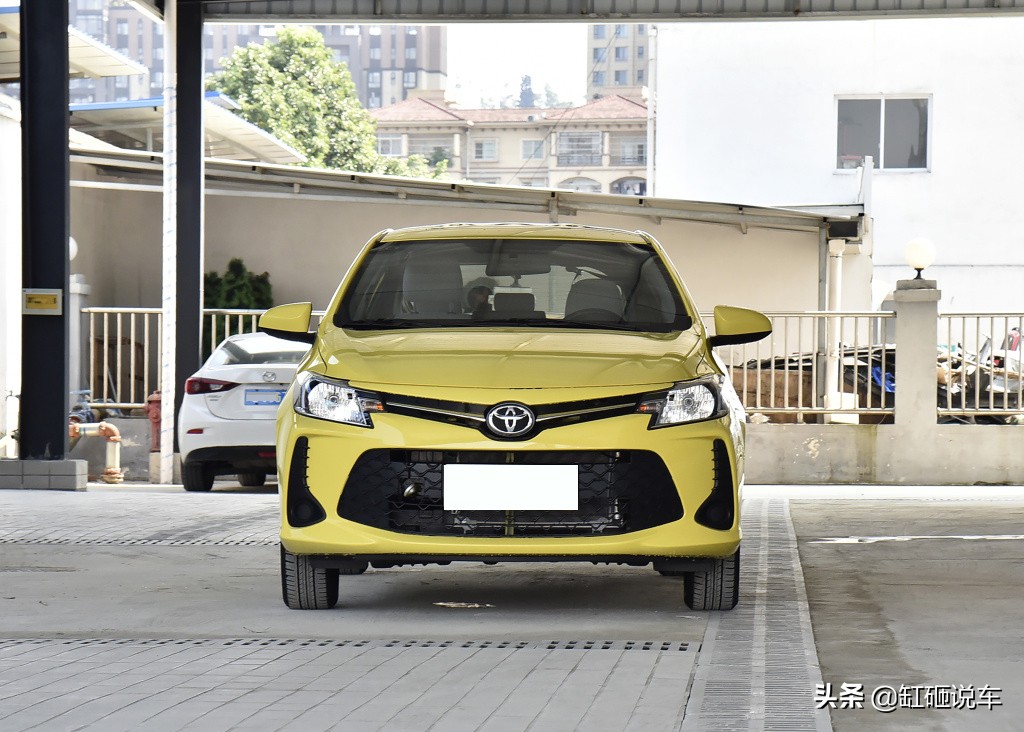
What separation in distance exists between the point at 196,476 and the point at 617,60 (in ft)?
507

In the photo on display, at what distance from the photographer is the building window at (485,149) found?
410 ft

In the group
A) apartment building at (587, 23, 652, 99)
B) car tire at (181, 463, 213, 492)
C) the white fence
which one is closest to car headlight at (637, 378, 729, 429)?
car tire at (181, 463, 213, 492)

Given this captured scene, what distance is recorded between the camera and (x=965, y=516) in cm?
1036

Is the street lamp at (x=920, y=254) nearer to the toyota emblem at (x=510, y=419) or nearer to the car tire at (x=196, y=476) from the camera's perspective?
the car tire at (x=196, y=476)

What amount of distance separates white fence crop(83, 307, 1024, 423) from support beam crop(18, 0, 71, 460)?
421cm

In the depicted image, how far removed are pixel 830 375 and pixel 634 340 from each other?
34.0ft

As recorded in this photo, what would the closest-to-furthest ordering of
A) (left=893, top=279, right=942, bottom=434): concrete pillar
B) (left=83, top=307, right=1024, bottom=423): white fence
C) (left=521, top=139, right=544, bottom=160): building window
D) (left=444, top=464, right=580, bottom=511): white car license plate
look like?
(left=444, top=464, right=580, bottom=511): white car license plate
(left=893, top=279, right=942, bottom=434): concrete pillar
(left=83, top=307, right=1024, bottom=423): white fence
(left=521, top=139, right=544, bottom=160): building window

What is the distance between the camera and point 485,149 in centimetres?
12494

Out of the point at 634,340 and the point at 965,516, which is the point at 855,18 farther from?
the point at 634,340

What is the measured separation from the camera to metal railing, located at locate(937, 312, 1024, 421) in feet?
50.6

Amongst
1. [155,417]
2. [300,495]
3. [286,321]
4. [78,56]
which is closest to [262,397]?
[155,417]

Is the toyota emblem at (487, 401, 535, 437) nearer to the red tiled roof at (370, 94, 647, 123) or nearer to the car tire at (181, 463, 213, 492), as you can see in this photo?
the car tire at (181, 463, 213, 492)

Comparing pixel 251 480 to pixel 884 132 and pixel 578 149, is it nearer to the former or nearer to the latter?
pixel 884 132

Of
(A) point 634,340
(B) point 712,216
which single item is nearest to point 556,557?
(A) point 634,340
